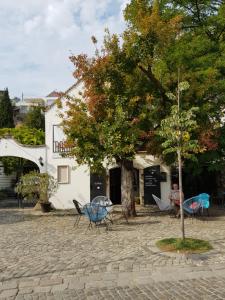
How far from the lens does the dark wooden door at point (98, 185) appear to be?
876 inches

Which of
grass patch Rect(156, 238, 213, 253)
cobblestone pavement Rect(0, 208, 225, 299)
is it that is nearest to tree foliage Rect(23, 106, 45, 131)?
cobblestone pavement Rect(0, 208, 225, 299)

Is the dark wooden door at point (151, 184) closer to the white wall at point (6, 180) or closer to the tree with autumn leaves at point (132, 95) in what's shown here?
the tree with autumn leaves at point (132, 95)

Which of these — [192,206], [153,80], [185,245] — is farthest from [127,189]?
[185,245]

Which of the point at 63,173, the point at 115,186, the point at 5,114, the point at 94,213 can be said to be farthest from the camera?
the point at 5,114

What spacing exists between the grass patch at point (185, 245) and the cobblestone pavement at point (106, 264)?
0.79ft

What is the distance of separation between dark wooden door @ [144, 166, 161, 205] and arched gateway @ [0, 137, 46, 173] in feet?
18.2

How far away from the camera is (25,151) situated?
22453 millimetres

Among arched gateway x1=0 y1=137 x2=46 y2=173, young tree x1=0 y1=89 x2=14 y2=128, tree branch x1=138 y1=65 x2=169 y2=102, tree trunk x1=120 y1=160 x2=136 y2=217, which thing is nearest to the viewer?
tree branch x1=138 y1=65 x2=169 y2=102

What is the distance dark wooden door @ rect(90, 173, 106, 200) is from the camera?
22.2 m

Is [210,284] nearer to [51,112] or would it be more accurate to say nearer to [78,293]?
[78,293]

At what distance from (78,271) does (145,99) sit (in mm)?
9082

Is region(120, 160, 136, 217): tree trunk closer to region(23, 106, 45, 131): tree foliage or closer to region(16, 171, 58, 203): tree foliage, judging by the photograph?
region(16, 171, 58, 203): tree foliage

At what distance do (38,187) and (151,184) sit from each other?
6.11 meters

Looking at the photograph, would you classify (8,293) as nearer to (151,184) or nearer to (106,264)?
(106,264)
